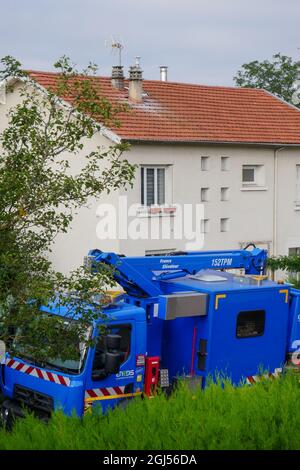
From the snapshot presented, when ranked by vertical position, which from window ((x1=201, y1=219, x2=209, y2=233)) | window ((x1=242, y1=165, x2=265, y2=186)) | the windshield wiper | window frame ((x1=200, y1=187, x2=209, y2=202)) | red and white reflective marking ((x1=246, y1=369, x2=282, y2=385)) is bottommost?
red and white reflective marking ((x1=246, y1=369, x2=282, y2=385))

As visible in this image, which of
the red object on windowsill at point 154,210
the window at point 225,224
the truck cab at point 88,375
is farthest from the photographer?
the window at point 225,224

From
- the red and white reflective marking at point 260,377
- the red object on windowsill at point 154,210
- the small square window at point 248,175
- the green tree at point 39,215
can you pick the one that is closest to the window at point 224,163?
the small square window at point 248,175

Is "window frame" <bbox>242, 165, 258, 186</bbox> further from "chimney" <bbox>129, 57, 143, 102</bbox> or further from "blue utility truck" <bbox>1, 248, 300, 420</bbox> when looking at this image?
"blue utility truck" <bbox>1, 248, 300, 420</bbox>

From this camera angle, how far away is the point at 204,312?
11141 millimetres

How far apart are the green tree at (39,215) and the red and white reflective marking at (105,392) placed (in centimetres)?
151

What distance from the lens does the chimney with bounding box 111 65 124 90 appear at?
2639cm

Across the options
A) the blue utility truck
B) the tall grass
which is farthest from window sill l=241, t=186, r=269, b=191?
the tall grass

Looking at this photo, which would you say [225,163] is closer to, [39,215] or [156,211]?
[156,211]

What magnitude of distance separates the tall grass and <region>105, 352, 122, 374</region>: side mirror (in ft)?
3.25

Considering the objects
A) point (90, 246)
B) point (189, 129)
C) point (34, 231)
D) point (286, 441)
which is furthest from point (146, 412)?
point (189, 129)

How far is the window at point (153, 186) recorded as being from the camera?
23.8 m

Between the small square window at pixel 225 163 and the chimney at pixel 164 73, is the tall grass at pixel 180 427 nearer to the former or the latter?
the small square window at pixel 225 163

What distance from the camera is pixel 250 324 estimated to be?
38.1 feet

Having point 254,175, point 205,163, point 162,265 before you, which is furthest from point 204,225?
point 162,265
